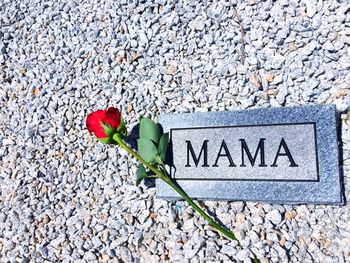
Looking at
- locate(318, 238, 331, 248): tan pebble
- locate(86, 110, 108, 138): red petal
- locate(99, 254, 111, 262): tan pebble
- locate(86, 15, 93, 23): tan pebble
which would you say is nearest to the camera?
locate(318, 238, 331, 248): tan pebble

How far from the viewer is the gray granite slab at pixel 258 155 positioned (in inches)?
55.2

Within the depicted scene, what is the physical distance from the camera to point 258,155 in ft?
4.87

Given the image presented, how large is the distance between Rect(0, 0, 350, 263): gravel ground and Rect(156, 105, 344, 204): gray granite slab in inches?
1.9

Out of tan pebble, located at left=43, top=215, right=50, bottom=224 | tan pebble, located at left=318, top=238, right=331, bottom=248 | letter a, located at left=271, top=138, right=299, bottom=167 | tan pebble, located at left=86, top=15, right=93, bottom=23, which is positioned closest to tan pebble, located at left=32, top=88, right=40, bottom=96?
tan pebble, located at left=86, top=15, right=93, bottom=23

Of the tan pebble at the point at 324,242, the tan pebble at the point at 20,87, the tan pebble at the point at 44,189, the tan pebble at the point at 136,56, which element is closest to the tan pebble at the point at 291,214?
the tan pebble at the point at 324,242

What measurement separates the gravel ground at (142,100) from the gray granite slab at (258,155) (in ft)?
0.16

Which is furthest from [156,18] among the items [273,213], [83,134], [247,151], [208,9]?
[273,213]

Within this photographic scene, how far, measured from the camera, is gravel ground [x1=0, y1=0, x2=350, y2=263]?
147cm

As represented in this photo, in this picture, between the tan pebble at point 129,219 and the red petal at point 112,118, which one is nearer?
the red petal at point 112,118

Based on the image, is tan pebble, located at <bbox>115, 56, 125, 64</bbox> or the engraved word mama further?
tan pebble, located at <bbox>115, 56, 125, 64</bbox>

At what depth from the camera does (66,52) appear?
6.31 feet

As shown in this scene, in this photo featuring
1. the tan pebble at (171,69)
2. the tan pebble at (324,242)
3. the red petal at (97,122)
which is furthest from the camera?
the tan pebble at (171,69)

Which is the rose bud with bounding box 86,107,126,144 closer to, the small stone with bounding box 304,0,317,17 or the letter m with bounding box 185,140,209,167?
the letter m with bounding box 185,140,209,167

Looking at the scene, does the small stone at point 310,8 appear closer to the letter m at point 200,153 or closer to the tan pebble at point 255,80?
the tan pebble at point 255,80
